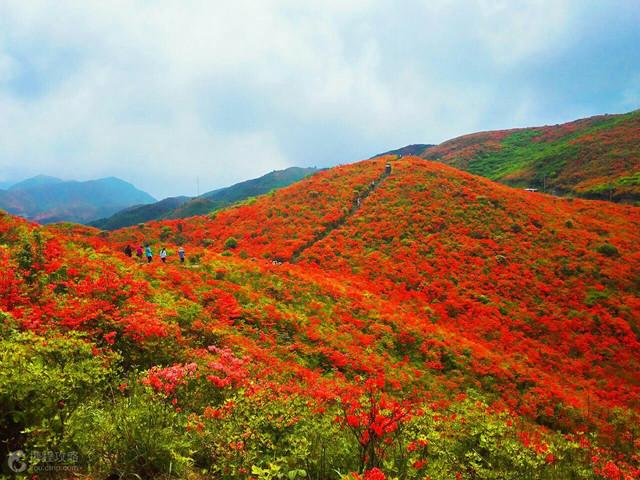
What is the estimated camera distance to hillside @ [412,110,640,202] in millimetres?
73938

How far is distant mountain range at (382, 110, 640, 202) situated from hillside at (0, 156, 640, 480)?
1243 inches

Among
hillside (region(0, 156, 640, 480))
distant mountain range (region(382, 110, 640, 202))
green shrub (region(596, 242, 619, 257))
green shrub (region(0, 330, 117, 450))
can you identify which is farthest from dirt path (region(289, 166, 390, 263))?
distant mountain range (region(382, 110, 640, 202))

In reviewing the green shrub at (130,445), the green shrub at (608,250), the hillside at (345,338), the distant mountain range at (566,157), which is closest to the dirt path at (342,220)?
the hillside at (345,338)

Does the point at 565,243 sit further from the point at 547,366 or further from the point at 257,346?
the point at 257,346

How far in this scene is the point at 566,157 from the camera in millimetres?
95812

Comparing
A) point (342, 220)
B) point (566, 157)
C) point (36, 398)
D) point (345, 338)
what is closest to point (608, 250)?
point (342, 220)

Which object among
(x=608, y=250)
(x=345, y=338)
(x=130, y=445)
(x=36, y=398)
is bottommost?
(x=608, y=250)

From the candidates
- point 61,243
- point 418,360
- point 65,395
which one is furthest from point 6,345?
point 418,360

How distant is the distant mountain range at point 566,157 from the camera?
73.9 meters

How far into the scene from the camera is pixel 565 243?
122ft

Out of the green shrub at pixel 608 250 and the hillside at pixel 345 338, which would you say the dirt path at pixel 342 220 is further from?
the green shrub at pixel 608 250

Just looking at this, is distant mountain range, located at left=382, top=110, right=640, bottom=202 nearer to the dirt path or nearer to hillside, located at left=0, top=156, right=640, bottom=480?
hillside, located at left=0, top=156, right=640, bottom=480

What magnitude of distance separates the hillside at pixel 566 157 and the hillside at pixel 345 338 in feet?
108

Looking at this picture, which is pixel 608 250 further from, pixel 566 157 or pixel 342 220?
pixel 566 157
